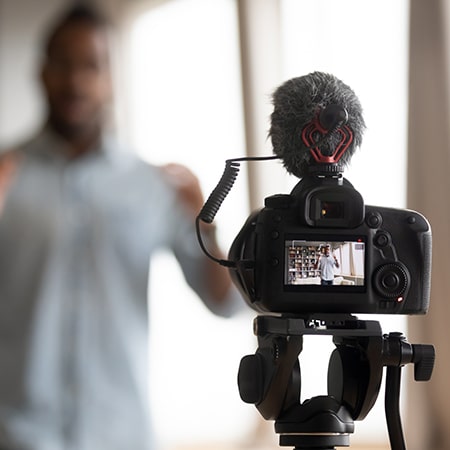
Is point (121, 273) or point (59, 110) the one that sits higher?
point (59, 110)

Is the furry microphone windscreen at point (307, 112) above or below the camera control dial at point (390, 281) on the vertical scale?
above

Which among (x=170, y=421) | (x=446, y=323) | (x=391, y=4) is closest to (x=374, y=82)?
(x=391, y=4)

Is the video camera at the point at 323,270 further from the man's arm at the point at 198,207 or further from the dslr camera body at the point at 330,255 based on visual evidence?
the man's arm at the point at 198,207

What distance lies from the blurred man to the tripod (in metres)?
1.44

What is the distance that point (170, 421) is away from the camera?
12.7 feet

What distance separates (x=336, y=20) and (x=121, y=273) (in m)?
0.90

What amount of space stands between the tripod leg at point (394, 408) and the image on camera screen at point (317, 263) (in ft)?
0.39

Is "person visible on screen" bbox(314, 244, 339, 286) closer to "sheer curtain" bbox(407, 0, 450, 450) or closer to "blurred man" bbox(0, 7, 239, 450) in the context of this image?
"sheer curtain" bbox(407, 0, 450, 450)

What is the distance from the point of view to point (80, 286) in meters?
2.61

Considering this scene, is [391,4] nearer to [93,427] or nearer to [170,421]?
[93,427]

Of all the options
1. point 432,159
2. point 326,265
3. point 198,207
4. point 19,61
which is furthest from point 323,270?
Result: point 19,61

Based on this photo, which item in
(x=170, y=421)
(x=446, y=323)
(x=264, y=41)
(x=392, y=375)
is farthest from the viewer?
(x=170, y=421)

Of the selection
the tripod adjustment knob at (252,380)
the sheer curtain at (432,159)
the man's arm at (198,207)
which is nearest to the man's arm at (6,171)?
the man's arm at (198,207)

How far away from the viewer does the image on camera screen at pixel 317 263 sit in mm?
953
